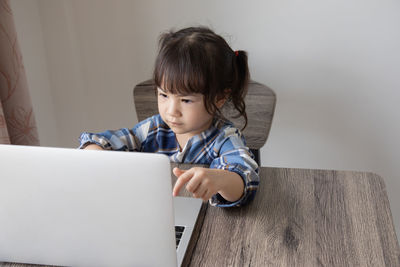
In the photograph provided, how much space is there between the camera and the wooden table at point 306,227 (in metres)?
0.69

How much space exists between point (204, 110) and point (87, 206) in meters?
0.44

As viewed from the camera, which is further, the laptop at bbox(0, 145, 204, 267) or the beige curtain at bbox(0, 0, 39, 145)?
the beige curtain at bbox(0, 0, 39, 145)

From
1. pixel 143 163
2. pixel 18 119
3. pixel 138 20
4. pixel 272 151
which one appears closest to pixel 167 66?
pixel 143 163

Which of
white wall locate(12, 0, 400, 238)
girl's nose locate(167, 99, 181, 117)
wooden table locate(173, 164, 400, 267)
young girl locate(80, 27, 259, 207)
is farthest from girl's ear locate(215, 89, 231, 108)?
white wall locate(12, 0, 400, 238)

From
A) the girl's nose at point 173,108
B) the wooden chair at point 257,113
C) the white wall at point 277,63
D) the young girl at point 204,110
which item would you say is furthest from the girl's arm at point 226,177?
the white wall at point 277,63

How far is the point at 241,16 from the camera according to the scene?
1.56m

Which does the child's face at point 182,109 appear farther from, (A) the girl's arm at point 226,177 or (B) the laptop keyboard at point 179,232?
(B) the laptop keyboard at point 179,232

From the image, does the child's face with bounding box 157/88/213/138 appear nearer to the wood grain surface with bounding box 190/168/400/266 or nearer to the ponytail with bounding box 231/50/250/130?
the ponytail with bounding box 231/50/250/130

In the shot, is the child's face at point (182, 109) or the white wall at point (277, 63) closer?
the child's face at point (182, 109)

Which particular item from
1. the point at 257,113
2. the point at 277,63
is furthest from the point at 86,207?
the point at 277,63

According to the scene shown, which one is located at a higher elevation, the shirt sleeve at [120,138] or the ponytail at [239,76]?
the ponytail at [239,76]

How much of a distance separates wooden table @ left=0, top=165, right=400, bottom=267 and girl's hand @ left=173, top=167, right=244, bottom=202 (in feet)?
0.15

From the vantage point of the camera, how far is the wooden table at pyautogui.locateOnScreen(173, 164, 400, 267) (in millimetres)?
694

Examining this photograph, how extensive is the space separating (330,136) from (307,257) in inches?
43.5
